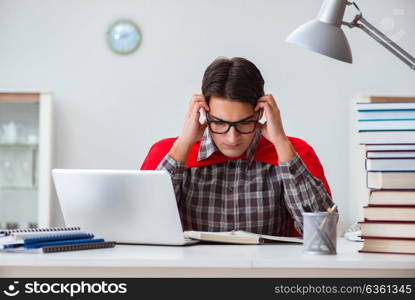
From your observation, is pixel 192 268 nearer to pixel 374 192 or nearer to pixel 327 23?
pixel 374 192

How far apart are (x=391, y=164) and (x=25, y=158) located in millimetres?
3288

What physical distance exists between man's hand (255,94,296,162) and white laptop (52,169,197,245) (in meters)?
0.47

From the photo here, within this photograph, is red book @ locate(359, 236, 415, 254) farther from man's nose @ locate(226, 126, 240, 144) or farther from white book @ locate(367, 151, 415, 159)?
man's nose @ locate(226, 126, 240, 144)

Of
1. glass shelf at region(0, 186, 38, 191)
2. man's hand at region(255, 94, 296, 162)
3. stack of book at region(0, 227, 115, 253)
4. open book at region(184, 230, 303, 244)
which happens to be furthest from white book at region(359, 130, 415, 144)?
glass shelf at region(0, 186, 38, 191)

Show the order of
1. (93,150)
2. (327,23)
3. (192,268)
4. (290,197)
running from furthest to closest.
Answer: (93,150)
(290,197)
(327,23)
(192,268)

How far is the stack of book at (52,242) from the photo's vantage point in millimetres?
1535

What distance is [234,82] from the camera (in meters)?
2.18

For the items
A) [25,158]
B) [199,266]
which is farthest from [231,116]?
[25,158]

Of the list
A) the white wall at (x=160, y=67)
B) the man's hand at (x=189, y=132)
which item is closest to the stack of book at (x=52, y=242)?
the man's hand at (x=189, y=132)

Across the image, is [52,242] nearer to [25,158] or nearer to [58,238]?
[58,238]

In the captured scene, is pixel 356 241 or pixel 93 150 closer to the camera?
pixel 356 241

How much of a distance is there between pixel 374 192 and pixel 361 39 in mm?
3343

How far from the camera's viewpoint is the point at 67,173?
179cm

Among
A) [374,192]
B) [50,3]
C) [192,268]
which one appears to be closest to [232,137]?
[374,192]
